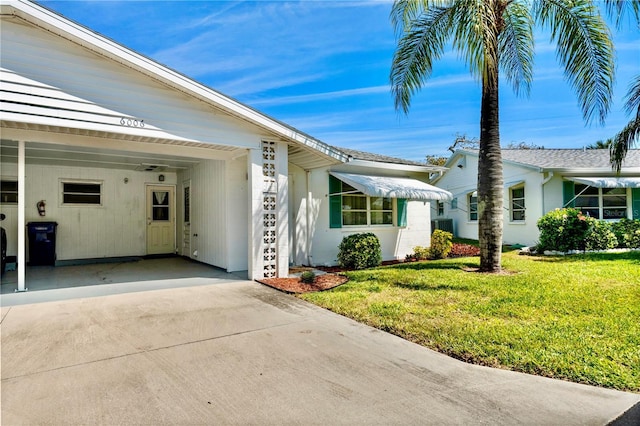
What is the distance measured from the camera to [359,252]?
437 inches

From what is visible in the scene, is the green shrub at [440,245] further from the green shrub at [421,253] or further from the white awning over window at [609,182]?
the white awning over window at [609,182]

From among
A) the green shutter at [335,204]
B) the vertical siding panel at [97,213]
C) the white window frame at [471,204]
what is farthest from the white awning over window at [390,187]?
the white window frame at [471,204]

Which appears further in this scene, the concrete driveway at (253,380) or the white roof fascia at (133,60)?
the white roof fascia at (133,60)

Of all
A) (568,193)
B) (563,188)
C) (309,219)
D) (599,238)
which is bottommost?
(599,238)

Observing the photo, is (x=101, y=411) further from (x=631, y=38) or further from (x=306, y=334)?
(x=631, y=38)

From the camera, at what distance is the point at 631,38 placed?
9477 mm

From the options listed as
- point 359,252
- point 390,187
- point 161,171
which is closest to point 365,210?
point 390,187

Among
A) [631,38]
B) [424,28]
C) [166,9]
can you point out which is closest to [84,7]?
[166,9]

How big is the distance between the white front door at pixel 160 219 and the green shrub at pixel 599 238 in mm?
16379

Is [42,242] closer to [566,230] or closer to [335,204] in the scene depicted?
[335,204]

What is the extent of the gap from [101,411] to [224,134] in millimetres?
6532

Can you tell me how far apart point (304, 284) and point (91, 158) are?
7934 mm

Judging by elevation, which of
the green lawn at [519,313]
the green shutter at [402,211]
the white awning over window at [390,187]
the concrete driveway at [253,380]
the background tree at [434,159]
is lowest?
the concrete driveway at [253,380]

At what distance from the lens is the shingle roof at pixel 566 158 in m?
16.8
